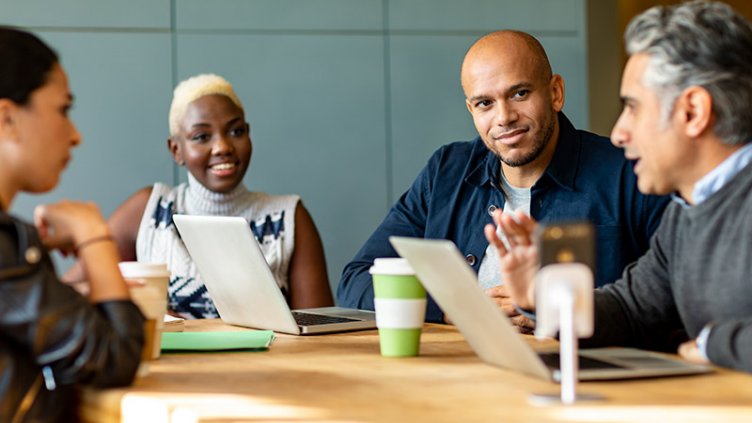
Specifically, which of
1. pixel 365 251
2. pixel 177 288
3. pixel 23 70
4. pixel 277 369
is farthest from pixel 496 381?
pixel 177 288

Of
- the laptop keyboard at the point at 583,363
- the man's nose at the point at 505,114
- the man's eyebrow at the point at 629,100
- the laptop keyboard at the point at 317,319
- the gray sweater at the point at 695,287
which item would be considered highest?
the man's eyebrow at the point at 629,100

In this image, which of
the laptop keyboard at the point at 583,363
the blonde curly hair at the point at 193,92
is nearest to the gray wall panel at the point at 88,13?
the blonde curly hair at the point at 193,92

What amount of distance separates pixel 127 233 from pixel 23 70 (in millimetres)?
2000

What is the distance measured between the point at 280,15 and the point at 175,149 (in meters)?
0.68

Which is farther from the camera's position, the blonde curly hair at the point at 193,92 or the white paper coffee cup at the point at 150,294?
the blonde curly hair at the point at 193,92

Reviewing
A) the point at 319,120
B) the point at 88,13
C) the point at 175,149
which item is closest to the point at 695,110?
the point at 175,149

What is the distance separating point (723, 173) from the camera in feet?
5.70

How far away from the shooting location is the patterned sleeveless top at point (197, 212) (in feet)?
10.6

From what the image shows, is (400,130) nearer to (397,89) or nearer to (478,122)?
(397,89)

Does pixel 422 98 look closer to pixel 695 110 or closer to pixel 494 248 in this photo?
pixel 494 248

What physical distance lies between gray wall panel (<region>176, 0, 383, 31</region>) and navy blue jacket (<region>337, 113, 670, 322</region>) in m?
1.31

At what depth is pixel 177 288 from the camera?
3.26m

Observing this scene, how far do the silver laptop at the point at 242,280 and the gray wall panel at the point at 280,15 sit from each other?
1.85 m

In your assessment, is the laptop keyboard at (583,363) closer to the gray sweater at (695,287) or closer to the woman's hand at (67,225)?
the gray sweater at (695,287)
